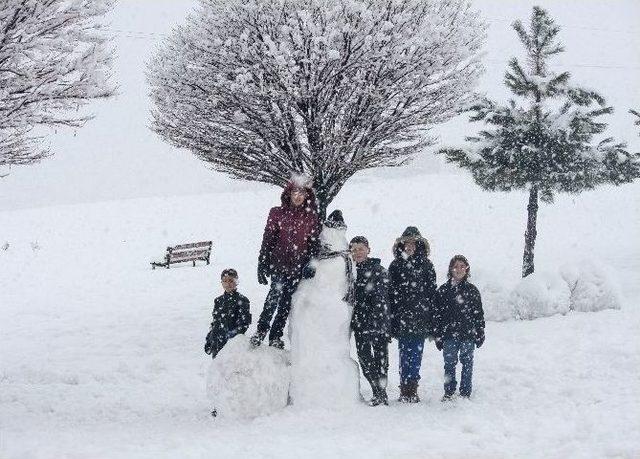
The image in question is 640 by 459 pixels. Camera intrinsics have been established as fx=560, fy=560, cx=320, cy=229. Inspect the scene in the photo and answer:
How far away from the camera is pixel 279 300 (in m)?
6.11

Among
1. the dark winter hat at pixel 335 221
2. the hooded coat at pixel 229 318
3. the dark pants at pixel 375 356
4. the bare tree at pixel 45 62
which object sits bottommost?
the dark pants at pixel 375 356

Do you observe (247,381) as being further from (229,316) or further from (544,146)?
(544,146)

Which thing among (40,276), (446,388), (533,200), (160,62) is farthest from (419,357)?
(40,276)

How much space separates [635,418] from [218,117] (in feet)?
24.8

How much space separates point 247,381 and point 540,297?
23.2ft

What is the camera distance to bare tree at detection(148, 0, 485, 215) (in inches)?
336

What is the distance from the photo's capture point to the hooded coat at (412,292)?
252 inches

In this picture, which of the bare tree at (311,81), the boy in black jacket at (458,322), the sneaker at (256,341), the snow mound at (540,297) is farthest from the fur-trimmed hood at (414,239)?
the snow mound at (540,297)

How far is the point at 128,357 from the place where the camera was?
9.60m

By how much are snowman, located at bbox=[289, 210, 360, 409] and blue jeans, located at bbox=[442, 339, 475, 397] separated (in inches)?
44.9

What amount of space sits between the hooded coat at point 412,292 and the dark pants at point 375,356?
0.27 meters

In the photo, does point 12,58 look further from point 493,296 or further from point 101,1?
point 493,296

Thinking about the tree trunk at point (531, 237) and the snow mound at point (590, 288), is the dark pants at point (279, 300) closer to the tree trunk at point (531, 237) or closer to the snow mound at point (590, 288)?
the snow mound at point (590, 288)

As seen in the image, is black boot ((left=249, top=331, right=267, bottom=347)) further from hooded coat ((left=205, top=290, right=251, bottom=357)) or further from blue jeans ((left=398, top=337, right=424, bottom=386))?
blue jeans ((left=398, top=337, right=424, bottom=386))
